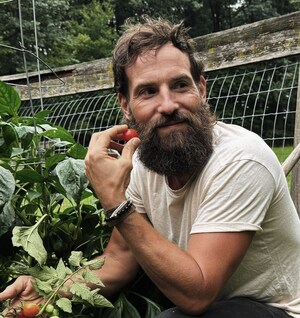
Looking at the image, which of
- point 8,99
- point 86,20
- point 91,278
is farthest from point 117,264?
point 86,20

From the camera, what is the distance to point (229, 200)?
5.22 feet

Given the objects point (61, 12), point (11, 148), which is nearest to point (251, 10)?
point (61, 12)

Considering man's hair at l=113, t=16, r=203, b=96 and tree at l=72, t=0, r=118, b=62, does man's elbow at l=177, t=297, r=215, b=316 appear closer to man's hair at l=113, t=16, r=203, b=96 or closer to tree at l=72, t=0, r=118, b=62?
man's hair at l=113, t=16, r=203, b=96

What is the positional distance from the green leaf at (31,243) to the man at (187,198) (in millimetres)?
183

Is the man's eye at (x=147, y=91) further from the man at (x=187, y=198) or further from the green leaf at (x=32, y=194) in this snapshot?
the green leaf at (x=32, y=194)

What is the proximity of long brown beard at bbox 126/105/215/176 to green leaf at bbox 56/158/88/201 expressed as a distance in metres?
0.24

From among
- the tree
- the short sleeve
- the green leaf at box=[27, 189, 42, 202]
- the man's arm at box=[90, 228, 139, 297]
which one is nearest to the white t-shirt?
the short sleeve

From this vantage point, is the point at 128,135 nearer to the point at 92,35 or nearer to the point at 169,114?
the point at 169,114

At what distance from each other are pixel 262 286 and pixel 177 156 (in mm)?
517

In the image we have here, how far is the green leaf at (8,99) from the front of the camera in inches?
82.9

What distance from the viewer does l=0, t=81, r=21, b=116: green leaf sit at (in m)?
2.11

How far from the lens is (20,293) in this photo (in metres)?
1.79

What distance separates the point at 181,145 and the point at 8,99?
783mm

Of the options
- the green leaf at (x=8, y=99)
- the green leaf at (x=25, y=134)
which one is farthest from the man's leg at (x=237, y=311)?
the green leaf at (x=8, y=99)
